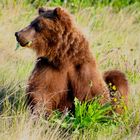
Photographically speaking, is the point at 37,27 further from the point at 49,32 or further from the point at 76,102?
the point at 76,102

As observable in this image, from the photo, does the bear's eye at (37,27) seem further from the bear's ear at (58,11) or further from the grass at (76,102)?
the grass at (76,102)

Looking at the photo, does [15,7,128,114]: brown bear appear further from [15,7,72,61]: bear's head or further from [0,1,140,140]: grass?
[0,1,140,140]: grass

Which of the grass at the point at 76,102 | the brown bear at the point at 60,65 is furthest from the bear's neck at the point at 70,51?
the grass at the point at 76,102

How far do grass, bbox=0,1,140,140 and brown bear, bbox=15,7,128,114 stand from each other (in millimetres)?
155

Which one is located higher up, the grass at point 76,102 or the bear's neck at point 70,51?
the bear's neck at point 70,51

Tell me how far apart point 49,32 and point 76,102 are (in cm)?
77

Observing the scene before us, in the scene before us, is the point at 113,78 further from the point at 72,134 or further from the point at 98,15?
the point at 98,15

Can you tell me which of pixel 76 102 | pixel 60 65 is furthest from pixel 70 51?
pixel 76 102

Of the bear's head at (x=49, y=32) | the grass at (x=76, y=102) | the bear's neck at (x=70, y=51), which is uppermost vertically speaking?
the bear's head at (x=49, y=32)

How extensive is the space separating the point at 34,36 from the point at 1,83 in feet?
3.25

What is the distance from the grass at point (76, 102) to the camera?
6.71 m

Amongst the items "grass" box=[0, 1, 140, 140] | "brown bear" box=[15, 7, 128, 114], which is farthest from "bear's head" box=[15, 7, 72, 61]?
"grass" box=[0, 1, 140, 140]

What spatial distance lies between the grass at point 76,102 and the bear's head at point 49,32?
0.30 meters

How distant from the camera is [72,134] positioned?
22.6 ft
